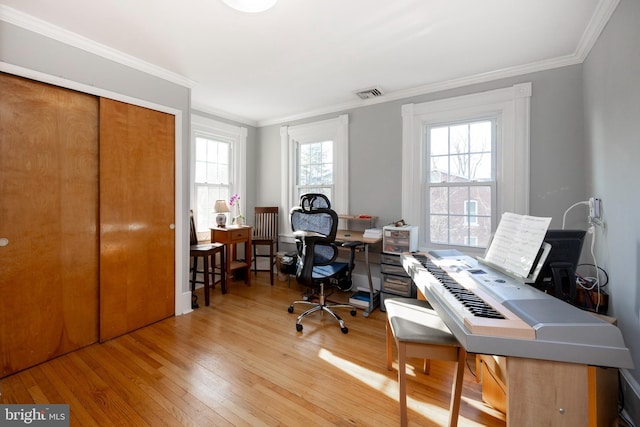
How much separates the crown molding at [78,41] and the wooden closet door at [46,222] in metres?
0.38

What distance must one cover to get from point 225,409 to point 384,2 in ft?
8.94

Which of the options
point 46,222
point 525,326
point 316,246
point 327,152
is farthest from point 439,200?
point 46,222

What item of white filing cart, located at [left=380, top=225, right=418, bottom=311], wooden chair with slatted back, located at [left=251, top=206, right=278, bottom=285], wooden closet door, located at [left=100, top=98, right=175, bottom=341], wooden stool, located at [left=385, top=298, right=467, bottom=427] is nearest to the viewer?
wooden stool, located at [left=385, top=298, right=467, bottom=427]

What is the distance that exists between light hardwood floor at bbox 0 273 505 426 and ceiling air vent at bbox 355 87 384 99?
2.60 m

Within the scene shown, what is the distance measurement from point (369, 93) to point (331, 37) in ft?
3.98

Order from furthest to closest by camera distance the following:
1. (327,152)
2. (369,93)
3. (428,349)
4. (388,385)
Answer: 1. (327,152)
2. (369,93)
3. (388,385)
4. (428,349)

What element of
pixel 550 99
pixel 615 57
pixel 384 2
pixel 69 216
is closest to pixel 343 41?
pixel 384 2

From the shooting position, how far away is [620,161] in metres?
1.72

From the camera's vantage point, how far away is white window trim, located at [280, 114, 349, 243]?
3758mm

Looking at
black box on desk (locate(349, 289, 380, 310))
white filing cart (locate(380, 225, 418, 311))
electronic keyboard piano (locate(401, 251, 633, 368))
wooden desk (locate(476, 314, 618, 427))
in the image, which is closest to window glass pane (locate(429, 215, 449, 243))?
white filing cart (locate(380, 225, 418, 311))

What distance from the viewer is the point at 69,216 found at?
221 cm

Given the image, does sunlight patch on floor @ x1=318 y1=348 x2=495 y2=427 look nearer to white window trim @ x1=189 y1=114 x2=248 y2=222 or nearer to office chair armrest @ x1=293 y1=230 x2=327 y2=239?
office chair armrest @ x1=293 y1=230 x2=327 y2=239

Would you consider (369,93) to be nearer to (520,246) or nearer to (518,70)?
(518,70)

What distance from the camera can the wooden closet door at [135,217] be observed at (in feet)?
7.88
